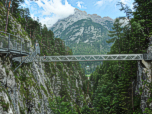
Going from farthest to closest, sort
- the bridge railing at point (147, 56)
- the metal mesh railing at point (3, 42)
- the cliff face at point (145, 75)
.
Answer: the bridge railing at point (147, 56) < the cliff face at point (145, 75) < the metal mesh railing at point (3, 42)

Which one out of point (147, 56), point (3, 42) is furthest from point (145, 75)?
point (3, 42)

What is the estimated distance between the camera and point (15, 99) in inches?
509

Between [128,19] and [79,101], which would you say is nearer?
[128,19]

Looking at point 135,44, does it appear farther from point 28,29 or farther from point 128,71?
point 28,29

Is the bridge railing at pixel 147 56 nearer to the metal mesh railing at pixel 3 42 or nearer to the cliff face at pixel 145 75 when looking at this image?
the cliff face at pixel 145 75

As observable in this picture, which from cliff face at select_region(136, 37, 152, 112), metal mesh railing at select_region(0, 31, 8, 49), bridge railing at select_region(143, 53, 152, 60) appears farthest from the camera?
bridge railing at select_region(143, 53, 152, 60)

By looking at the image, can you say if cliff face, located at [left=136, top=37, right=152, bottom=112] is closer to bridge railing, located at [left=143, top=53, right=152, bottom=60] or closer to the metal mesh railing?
bridge railing, located at [left=143, top=53, right=152, bottom=60]

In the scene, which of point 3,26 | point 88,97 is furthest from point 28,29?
point 88,97

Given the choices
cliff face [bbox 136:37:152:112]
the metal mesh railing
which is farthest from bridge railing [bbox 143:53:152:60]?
the metal mesh railing

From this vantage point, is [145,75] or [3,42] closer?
[3,42]

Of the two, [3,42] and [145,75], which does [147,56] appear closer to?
[145,75]

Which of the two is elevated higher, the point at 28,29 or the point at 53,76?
the point at 28,29

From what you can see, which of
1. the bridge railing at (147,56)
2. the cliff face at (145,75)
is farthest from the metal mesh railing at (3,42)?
the bridge railing at (147,56)

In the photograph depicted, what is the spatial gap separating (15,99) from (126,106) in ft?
62.3
